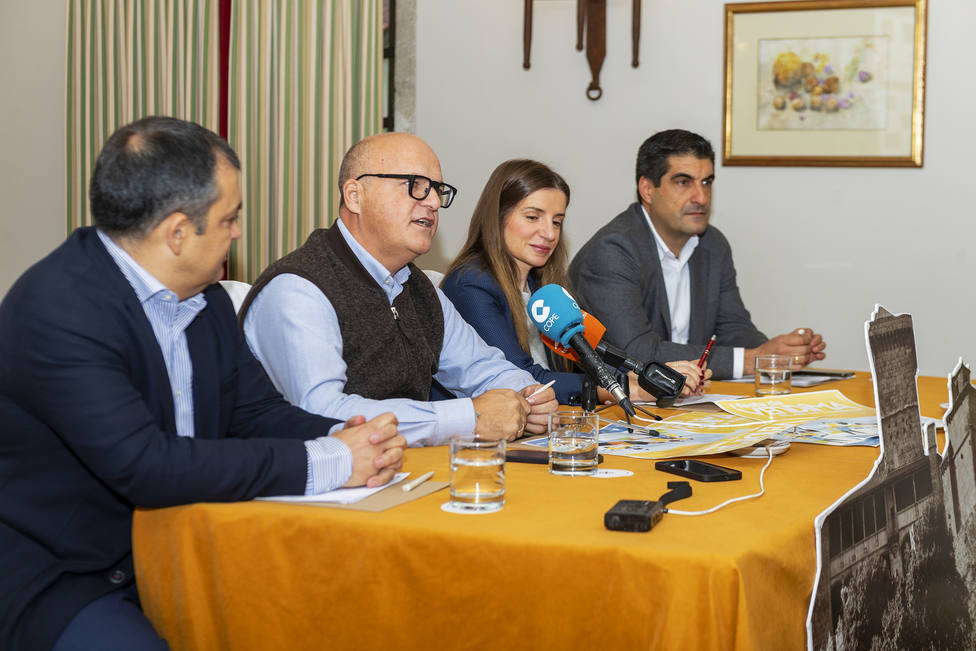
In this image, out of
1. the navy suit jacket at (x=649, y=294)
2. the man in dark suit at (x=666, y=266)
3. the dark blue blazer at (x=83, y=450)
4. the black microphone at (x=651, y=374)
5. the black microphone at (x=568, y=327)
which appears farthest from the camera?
the man in dark suit at (x=666, y=266)

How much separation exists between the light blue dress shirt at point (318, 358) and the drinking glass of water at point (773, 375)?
3.20 feet

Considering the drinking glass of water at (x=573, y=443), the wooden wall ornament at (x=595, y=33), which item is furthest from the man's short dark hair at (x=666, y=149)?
the drinking glass of water at (x=573, y=443)

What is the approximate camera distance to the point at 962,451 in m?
1.66

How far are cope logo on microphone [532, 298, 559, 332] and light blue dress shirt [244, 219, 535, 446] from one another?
0.29 meters

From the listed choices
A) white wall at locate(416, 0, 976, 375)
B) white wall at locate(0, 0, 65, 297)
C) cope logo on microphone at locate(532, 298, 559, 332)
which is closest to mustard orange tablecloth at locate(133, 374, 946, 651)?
cope logo on microphone at locate(532, 298, 559, 332)

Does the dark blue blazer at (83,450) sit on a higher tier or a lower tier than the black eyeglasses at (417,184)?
lower

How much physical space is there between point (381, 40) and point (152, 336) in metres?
3.34

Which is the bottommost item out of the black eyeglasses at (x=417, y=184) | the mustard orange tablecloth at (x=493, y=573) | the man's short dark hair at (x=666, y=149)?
the mustard orange tablecloth at (x=493, y=573)

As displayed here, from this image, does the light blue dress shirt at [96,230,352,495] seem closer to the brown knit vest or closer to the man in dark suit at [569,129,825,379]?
the brown knit vest

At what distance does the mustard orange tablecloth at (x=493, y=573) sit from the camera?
3.76 ft

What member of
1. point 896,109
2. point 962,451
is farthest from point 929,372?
point 962,451

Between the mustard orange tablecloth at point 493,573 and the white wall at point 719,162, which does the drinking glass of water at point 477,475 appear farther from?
the white wall at point 719,162

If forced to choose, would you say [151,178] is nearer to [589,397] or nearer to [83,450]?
[83,450]

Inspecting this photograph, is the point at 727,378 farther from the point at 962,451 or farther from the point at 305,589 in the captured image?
the point at 305,589
